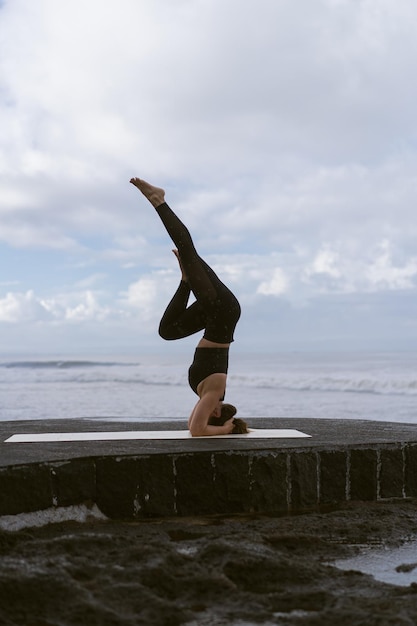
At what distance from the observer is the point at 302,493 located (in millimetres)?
4945

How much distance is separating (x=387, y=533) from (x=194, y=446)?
144 centimetres

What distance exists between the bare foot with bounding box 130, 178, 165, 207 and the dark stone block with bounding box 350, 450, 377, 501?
2.45 m

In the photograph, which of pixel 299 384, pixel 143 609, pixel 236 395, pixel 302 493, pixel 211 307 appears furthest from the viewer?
pixel 299 384

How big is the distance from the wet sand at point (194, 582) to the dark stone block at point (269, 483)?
0.75 m

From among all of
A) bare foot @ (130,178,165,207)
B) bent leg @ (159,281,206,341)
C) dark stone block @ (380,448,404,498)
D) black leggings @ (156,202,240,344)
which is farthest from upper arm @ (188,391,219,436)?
bare foot @ (130,178,165,207)

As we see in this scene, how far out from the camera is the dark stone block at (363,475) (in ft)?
16.8

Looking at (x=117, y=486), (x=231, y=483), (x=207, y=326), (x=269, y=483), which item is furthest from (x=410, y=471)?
(x=117, y=486)

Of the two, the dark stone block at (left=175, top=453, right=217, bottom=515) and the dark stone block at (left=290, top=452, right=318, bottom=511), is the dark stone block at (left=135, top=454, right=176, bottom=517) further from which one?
the dark stone block at (left=290, top=452, right=318, bottom=511)

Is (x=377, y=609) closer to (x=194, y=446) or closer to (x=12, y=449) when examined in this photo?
(x=194, y=446)

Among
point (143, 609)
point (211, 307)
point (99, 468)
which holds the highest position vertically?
point (211, 307)

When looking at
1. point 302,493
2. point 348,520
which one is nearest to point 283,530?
point 348,520

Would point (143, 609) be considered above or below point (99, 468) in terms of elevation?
below

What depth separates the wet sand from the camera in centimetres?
268

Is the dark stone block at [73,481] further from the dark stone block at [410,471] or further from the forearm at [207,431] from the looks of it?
the dark stone block at [410,471]
